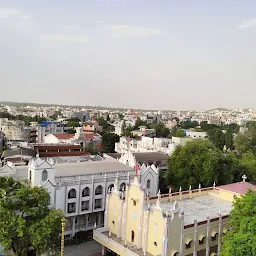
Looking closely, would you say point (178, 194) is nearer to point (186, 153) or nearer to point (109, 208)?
point (109, 208)

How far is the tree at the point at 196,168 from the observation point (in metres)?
39.2

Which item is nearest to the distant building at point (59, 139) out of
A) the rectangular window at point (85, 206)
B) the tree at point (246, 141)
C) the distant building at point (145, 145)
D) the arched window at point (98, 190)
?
the distant building at point (145, 145)

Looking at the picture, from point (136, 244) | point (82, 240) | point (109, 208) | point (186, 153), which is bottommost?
point (82, 240)

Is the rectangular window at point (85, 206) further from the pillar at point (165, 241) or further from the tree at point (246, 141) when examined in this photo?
the tree at point (246, 141)

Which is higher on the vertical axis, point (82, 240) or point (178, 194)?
point (178, 194)

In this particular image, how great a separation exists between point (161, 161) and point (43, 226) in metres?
38.9

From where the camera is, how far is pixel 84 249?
1162 inches

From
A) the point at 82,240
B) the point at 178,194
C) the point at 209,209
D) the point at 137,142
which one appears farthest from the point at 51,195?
the point at 137,142

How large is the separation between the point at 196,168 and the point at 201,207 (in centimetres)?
1088

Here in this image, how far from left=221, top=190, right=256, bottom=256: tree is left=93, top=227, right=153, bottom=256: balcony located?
6.49 metres

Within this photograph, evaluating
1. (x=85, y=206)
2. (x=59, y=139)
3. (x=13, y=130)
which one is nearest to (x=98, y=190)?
(x=85, y=206)

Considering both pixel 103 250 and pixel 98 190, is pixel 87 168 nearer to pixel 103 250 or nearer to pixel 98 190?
pixel 98 190

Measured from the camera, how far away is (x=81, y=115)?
601 feet

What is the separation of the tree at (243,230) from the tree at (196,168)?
1535 cm
